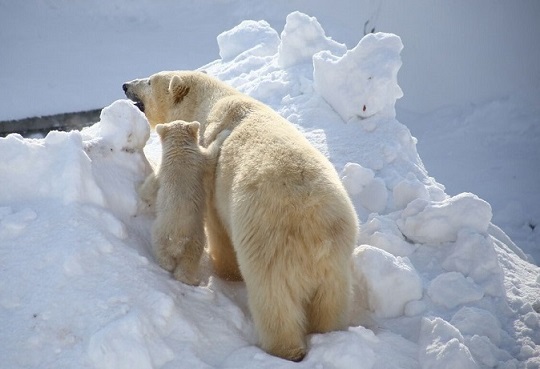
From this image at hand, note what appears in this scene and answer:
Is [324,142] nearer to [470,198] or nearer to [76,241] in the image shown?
[470,198]

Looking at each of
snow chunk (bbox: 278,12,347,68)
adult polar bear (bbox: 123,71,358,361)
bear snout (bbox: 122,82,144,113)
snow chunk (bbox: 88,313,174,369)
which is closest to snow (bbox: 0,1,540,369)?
snow chunk (bbox: 88,313,174,369)

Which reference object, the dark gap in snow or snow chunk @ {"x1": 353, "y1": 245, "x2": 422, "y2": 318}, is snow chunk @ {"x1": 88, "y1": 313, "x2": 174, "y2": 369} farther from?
the dark gap in snow

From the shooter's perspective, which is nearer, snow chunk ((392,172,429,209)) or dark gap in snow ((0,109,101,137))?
snow chunk ((392,172,429,209))

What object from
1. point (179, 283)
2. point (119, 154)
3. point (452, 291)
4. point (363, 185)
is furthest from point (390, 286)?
point (119, 154)

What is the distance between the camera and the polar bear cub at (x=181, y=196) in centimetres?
296

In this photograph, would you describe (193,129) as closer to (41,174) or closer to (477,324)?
(41,174)

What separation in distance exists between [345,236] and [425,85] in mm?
6545

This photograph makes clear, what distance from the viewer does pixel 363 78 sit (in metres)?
5.11

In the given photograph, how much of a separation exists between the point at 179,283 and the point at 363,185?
168 centimetres

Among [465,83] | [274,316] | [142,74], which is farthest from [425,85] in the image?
[274,316]

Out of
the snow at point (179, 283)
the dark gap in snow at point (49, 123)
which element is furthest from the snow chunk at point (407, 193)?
the dark gap in snow at point (49, 123)

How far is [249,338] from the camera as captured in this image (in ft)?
9.08

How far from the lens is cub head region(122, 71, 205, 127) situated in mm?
4078

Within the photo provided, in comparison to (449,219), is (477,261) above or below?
below
